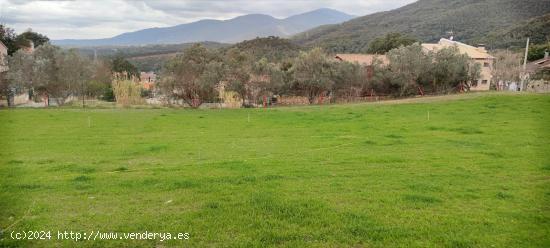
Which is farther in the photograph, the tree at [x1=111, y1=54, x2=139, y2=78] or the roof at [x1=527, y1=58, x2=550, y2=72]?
the tree at [x1=111, y1=54, x2=139, y2=78]

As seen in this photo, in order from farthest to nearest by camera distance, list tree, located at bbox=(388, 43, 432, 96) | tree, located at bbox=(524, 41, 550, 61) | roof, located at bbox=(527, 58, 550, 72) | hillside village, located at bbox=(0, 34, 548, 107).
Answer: roof, located at bbox=(527, 58, 550, 72) < tree, located at bbox=(388, 43, 432, 96) < hillside village, located at bbox=(0, 34, 548, 107) < tree, located at bbox=(524, 41, 550, 61)

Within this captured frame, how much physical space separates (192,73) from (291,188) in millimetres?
27857

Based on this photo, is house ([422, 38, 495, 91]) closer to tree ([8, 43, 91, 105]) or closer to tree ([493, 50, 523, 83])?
tree ([493, 50, 523, 83])

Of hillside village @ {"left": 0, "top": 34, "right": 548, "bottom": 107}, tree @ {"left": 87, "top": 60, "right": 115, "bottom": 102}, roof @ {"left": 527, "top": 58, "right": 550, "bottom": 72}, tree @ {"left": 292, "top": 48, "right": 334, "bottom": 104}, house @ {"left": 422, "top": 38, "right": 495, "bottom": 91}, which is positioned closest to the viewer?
hillside village @ {"left": 0, "top": 34, "right": 548, "bottom": 107}

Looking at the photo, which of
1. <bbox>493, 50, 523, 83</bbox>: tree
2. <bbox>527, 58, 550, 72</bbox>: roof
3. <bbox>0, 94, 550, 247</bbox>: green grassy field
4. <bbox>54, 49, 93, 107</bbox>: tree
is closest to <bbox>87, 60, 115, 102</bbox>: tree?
<bbox>54, 49, 93, 107</bbox>: tree

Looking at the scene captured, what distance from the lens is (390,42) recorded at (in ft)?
214

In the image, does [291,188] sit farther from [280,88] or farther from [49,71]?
[49,71]

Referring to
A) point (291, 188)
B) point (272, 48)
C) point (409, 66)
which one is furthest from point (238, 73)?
point (291, 188)

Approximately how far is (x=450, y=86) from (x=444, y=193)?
3695 cm

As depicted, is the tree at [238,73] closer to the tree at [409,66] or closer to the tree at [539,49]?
the tree at [409,66]

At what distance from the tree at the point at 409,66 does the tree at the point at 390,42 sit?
24157mm

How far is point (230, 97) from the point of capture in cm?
3534

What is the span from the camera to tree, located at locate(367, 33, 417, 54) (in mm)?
63469

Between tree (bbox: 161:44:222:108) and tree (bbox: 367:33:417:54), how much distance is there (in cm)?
3759
